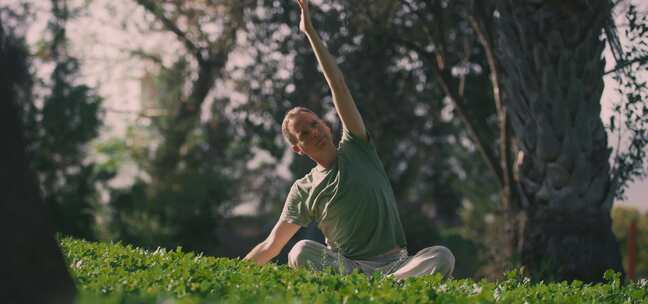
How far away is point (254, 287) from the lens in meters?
5.47

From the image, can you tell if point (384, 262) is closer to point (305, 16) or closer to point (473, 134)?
point (305, 16)

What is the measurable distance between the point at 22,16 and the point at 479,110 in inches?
472

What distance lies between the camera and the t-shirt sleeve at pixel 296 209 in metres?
7.98

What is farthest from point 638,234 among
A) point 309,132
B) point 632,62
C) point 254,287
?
point 254,287

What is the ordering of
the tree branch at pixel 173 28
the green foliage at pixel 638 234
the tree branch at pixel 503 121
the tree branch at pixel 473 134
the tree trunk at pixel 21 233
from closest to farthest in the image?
the tree trunk at pixel 21 233 → the tree branch at pixel 503 121 → the tree branch at pixel 473 134 → the tree branch at pixel 173 28 → the green foliage at pixel 638 234

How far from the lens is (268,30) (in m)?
20.0

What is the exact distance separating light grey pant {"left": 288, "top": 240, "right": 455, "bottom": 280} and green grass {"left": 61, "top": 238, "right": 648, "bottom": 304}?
516 mm

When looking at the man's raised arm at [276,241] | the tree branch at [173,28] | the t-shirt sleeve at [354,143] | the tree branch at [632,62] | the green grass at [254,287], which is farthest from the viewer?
the tree branch at [173,28]

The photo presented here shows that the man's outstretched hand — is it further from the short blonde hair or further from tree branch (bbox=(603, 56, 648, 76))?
tree branch (bbox=(603, 56, 648, 76))

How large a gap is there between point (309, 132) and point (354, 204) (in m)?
0.72

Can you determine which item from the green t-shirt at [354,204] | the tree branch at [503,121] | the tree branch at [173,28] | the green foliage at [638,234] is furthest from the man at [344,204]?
the green foliage at [638,234]

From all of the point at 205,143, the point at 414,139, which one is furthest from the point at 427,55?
the point at 205,143

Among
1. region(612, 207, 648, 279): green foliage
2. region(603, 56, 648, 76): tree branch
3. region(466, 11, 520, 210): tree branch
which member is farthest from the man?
region(612, 207, 648, 279): green foliage

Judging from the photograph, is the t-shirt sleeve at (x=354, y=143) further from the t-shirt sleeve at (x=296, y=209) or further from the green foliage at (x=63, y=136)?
the green foliage at (x=63, y=136)
